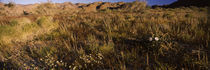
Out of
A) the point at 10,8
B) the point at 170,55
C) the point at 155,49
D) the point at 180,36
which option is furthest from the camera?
the point at 10,8

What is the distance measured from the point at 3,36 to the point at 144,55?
4282 mm

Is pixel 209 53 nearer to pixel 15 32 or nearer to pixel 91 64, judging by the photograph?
pixel 91 64

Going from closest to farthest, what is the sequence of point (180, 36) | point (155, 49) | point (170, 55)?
point (170, 55) → point (155, 49) → point (180, 36)

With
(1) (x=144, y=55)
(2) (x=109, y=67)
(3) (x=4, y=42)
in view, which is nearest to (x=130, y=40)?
(1) (x=144, y=55)

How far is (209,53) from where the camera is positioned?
4.61ft

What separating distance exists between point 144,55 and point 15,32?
439 cm

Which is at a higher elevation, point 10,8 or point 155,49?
point 10,8

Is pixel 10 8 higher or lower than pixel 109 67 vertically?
higher

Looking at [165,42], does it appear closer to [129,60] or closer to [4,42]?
[129,60]

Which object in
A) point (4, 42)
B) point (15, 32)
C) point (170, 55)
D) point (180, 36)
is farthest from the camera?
point (15, 32)

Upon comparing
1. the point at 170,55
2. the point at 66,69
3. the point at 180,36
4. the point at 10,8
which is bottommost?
the point at 66,69

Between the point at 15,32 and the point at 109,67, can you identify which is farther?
the point at 15,32

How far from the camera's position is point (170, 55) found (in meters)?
1.46

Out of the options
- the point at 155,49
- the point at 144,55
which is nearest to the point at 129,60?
the point at 144,55
